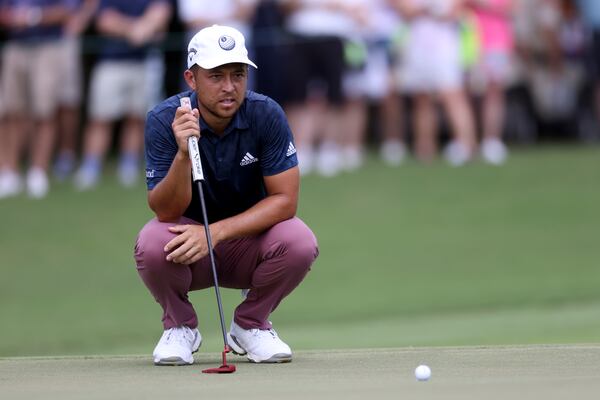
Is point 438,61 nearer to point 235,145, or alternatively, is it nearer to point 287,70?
point 287,70

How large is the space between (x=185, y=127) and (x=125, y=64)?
820 cm

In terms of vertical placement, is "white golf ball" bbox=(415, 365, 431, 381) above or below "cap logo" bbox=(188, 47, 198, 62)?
below

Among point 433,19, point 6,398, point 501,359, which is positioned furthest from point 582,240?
point 6,398

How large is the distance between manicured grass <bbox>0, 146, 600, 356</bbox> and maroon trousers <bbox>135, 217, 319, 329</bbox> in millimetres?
2552

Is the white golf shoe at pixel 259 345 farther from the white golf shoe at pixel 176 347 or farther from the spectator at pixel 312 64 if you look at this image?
the spectator at pixel 312 64

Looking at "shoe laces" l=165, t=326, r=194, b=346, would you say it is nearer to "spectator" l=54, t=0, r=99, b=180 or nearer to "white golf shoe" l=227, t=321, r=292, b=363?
"white golf shoe" l=227, t=321, r=292, b=363

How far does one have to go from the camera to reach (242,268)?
720 centimetres

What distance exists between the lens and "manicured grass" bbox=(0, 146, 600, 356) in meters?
10.8

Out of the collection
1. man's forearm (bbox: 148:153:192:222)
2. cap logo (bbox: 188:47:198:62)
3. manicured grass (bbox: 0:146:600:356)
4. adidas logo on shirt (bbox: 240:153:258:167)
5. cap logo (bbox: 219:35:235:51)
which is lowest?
manicured grass (bbox: 0:146:600:356)

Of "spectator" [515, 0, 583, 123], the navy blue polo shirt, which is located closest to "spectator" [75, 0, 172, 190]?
"spectator" [515, 0, 583, 123]

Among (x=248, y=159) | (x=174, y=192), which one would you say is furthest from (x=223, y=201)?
(x=174, y=192)

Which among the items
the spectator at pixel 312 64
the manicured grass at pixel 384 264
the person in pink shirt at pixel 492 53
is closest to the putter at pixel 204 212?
the manicured grass at pixel 384 264

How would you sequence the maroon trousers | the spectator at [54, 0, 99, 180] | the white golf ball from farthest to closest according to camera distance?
the spectator at [54, 0, 99, 180]
the maroon trousers
the white golf ball

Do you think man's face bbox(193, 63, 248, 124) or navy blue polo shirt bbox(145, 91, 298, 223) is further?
navy blue polo shirt bbox(145, 91, 298, 223)
